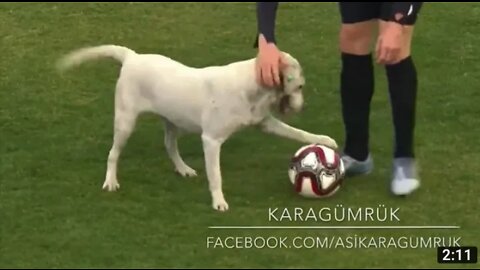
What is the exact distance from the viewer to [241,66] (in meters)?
4.39

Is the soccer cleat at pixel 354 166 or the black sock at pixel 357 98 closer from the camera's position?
the black sock at pixel 357 98

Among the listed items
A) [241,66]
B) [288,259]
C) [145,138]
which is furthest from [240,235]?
[145,138]

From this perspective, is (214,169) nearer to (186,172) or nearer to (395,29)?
(186,172)

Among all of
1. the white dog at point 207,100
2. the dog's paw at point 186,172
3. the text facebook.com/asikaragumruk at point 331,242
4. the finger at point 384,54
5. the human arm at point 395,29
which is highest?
the human arm at point 395,29

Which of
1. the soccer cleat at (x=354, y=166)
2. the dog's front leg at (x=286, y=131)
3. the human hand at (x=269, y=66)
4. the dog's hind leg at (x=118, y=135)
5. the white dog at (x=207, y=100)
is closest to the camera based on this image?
the human hand at (x=269, y=66)

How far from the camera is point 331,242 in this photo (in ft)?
13.6

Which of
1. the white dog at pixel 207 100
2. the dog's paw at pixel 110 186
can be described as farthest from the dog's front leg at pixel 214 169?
the dog's paw at pixel 110 186

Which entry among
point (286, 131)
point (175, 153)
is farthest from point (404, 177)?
point (175, 153)

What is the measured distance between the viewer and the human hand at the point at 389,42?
4309mm

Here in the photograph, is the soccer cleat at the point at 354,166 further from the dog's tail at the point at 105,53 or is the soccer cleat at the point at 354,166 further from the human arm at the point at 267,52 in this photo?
the dog's tail at the point at 105,53

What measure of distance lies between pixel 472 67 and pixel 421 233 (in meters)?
2.53

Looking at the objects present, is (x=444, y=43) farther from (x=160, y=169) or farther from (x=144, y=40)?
(x=160, y=169)

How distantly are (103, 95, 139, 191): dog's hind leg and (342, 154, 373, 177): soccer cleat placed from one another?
0.99 metres

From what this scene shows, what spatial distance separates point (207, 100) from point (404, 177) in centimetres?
94
